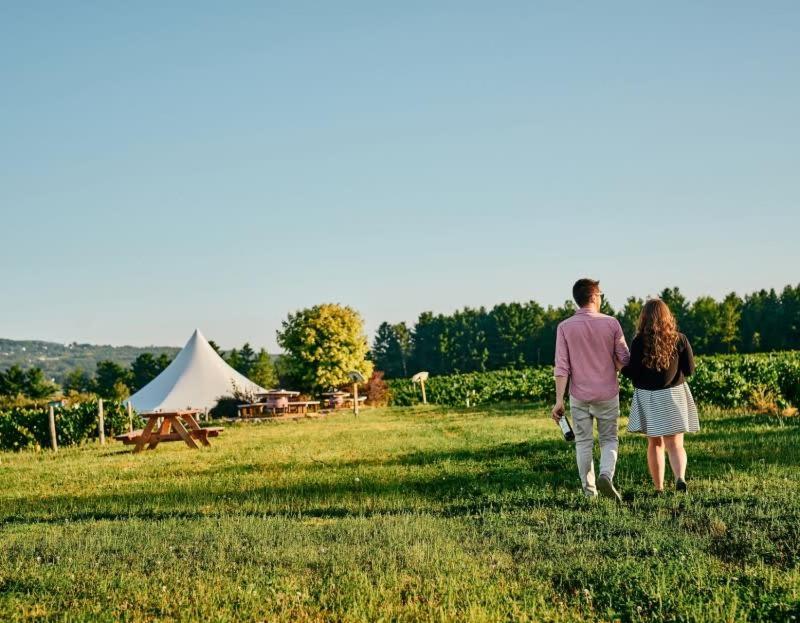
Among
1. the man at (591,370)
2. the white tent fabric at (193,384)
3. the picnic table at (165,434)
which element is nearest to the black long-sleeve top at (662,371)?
the man at (591,370)

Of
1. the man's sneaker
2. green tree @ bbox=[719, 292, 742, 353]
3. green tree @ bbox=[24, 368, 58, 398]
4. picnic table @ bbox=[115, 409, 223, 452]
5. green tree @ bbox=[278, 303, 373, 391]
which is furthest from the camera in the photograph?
green tree @ bbox=[719, 292, 742, 353]

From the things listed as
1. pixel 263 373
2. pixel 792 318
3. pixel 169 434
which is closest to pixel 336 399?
pixel 169 434

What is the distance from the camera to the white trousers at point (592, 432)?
22.5ft

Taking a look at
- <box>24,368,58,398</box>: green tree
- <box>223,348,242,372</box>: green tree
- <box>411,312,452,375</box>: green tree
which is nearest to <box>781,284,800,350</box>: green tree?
<box>411,312,452,375</box>: green tree

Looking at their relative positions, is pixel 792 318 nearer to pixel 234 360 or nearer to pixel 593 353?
pixel 234 360

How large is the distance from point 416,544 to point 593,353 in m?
2.61

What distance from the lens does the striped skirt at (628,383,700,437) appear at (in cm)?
692

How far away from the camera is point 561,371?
6887 millimetres

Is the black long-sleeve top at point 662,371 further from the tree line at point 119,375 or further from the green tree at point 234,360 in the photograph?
the green tree at point 234,360

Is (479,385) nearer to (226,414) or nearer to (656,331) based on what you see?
(226,414)

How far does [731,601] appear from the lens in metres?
3.90

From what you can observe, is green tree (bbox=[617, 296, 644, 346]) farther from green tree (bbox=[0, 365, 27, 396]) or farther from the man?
the man

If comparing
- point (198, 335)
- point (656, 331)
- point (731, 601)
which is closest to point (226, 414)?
point (198, 335)

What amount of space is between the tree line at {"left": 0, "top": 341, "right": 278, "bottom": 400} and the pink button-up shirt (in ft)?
194
